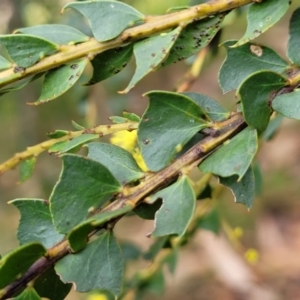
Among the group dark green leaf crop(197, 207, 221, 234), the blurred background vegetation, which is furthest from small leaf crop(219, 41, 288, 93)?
the blurred background vegetation

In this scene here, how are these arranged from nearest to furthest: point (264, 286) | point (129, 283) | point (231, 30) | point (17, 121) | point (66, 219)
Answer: point (66, 219) → point (129, 283) → point (17, 121) → point (264, 286) → point (231, 30)

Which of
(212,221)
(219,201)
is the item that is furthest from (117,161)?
(219,201)

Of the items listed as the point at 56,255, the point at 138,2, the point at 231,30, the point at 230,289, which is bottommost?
the point at 230,289

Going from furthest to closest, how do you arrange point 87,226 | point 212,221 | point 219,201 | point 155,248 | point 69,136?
point 219,201, point 212,221, point 155,248, point 69,136, point 87,226

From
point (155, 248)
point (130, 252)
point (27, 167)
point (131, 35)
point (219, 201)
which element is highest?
point (131, 35)

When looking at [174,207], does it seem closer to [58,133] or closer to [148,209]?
[148,209]

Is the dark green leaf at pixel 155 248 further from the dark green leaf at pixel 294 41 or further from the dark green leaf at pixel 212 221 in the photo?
the dark green leaf at pixel 294 41

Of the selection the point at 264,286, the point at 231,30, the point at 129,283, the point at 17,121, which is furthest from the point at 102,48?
the point at 231,30

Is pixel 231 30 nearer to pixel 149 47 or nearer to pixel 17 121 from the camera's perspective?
pixel 17 121

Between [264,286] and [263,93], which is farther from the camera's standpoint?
[264,286]
